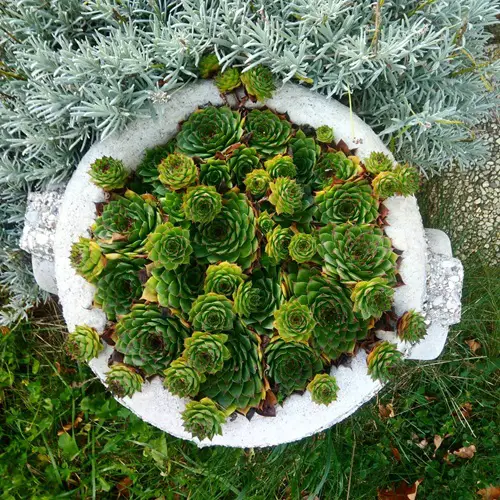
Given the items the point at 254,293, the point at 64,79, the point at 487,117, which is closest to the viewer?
the point at 254,293

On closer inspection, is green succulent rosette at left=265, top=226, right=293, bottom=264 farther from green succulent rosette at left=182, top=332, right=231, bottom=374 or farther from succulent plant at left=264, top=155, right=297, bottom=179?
green succulent rosette at left=182, top=332, right=231, bottom=374

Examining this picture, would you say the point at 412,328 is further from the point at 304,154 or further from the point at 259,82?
the point at 259,82

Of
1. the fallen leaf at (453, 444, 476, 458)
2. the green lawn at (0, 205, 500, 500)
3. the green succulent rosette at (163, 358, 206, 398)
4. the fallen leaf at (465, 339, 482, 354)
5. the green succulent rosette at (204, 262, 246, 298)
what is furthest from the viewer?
the fallen leaf at (465, 339, 482, 354)

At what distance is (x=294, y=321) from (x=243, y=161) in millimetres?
518

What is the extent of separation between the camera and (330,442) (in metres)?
2.38

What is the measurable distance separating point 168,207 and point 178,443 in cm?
143

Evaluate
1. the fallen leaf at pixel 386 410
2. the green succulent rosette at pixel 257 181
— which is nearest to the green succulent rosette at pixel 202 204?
the green succulent rosette at pixel 257 181

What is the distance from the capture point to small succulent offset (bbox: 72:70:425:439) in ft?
4.84

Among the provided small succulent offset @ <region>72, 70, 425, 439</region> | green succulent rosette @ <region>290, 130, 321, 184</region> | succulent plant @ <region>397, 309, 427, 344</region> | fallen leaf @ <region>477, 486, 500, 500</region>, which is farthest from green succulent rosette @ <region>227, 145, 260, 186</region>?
fallen leaf @ <region>477, 486, 500, 500</region>

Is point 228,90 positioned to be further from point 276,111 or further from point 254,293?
point 254,293

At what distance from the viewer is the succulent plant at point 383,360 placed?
1.51 metres

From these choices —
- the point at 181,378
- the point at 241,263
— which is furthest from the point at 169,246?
the point at 181,378

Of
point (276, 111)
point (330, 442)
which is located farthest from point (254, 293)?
point (330, 442)

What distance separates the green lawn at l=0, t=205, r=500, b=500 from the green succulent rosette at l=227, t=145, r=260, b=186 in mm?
1297
